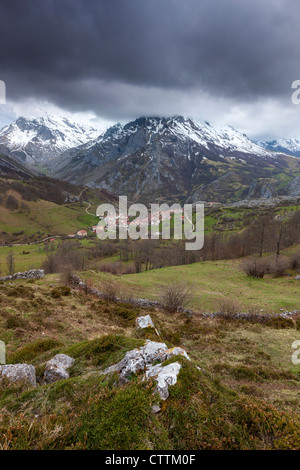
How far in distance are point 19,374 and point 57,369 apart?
1.13m

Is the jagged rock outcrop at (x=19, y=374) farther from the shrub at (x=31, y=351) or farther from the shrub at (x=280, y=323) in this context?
the shrub at (x=280, y=323)

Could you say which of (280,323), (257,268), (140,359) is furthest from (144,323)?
(257,268)

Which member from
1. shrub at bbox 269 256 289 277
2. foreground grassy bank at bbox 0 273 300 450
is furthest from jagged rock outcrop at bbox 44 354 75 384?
shrub at bbox 269 256 289 277

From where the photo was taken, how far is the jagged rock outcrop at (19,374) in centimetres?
637

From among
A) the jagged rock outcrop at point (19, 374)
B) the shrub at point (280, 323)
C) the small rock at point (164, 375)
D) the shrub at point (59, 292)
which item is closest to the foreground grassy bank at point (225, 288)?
the shrub at point (280, 323)

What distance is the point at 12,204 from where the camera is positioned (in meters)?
184

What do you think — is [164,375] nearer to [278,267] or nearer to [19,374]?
[19,374]

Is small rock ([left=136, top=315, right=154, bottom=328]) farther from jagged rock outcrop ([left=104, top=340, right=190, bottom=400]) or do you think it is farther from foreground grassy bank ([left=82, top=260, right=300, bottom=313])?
foreground grassy bank ([left=82, top=260, right=300, bottom=313])

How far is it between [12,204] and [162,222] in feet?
445

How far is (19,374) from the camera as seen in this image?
6.54 metres

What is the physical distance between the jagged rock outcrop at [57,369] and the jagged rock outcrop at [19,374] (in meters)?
0.45

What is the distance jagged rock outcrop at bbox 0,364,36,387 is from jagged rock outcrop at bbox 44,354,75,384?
0.45m
